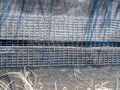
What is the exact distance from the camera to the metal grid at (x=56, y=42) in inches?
103

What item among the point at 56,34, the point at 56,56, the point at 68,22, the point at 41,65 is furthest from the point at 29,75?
the point at 68,22

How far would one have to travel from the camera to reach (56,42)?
8.87ft

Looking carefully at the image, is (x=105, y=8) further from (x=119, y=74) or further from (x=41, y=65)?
(x=41, y=65)

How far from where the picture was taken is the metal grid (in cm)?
262

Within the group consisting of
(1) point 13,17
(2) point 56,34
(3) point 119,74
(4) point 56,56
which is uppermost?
(1) point 13,17

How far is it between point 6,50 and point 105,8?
109 cm

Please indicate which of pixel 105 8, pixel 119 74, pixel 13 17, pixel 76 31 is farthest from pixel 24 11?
pixel 119 74

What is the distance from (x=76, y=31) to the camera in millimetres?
2701

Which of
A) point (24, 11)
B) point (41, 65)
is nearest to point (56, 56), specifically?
point (41, 65)

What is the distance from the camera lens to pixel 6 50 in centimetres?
261

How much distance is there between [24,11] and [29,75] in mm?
636

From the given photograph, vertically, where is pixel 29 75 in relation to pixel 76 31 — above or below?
below

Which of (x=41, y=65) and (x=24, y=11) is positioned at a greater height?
(x=24, y=11)

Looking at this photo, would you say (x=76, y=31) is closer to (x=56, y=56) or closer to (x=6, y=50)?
(x=56, y=56)
